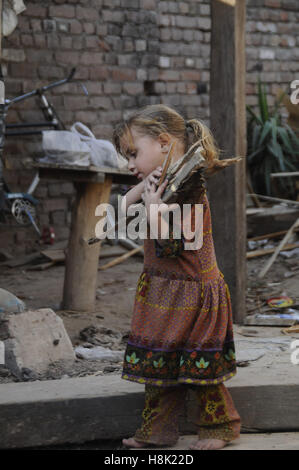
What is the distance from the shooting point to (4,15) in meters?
4.60

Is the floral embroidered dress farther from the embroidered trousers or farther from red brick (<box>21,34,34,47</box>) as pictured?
red brick (<box>21,34,34,47</box>)

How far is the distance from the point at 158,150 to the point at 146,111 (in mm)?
134

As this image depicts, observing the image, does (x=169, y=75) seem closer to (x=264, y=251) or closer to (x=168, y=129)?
(x=264, y=251)

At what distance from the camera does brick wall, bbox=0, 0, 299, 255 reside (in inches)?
251

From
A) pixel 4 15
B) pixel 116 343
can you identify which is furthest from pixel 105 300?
pixel 4 15

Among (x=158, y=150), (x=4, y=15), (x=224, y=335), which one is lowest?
(x=224, y=335)

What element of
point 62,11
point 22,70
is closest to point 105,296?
point 22,70

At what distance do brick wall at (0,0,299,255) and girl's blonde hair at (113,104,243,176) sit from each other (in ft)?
14.1

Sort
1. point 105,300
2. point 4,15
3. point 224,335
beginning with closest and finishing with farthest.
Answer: point 224,335 → point 4,15 → point 105,300

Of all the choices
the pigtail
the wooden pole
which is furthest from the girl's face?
the wooden pole

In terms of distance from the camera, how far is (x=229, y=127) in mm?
4004

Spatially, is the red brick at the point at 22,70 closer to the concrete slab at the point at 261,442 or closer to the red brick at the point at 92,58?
the red brick at the point at 92,58

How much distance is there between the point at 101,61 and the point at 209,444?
16.7 feet
